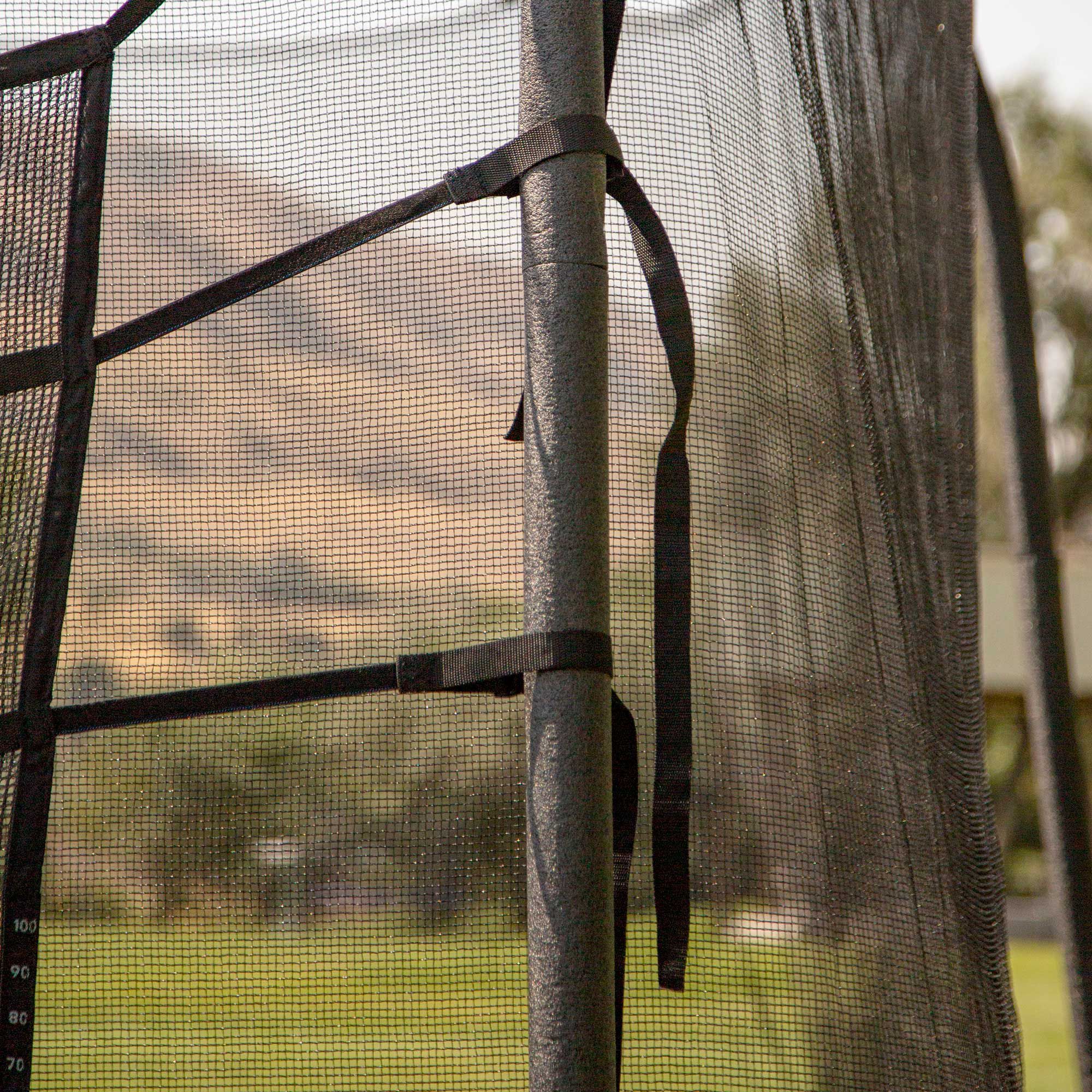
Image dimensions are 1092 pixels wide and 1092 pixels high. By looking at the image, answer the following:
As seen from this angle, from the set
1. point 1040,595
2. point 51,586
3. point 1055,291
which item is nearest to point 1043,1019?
point 1040,595

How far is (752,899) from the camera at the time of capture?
1053 millimetres

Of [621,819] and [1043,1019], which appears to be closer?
[621,819]

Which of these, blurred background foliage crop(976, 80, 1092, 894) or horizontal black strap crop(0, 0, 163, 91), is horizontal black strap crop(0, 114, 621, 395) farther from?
blurred background foliage crop(976, 80, 1092, 894)

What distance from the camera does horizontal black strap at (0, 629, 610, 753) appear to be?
0.92 meters

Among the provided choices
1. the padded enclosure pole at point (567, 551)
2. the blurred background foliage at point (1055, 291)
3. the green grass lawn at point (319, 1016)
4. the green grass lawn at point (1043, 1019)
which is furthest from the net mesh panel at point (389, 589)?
the blurred background foliage at point (1055, 291)

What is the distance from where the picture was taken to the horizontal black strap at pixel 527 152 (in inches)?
36.7

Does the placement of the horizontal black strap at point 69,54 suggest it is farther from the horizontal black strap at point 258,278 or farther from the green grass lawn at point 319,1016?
the green grass lawn at point 319,1016

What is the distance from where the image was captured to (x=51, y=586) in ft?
3.49

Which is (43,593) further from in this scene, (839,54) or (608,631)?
(839,54)

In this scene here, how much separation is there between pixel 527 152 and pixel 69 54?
0.49 meters

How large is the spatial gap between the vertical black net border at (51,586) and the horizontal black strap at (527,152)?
1.19 ft

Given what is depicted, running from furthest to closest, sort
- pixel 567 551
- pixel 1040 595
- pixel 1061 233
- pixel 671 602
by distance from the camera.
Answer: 1. pixel 1061 233
2. pixel 1040 595
3. pixel 671 602
4. pixel 567 551

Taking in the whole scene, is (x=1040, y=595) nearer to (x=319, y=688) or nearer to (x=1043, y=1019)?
(x=319, y=688)

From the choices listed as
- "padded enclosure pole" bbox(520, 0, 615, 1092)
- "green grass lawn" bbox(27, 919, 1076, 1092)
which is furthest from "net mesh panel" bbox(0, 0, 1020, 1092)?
"padded enclosure pole" bbox(520, 0, 615, 1092)
